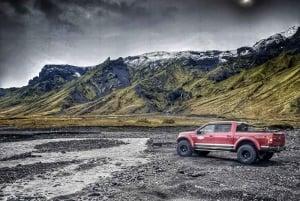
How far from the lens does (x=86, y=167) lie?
23.7 metres

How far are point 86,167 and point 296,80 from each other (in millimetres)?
197136

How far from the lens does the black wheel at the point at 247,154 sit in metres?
21.7

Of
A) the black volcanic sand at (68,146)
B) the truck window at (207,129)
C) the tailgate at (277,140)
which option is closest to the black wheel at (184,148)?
the truck window at (207,129)

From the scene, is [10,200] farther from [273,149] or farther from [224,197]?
[273,149]

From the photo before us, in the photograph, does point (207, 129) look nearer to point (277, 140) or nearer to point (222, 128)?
point (222, 128)

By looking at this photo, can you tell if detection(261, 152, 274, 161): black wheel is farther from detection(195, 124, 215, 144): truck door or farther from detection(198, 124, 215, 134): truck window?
detection(198, 124, 215, 134): truck window

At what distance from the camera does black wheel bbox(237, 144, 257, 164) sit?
853 inches

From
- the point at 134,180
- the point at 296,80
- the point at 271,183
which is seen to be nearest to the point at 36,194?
the point at 134,180

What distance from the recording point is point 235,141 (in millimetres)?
22656

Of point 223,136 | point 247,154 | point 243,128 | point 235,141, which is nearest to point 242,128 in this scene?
point 243,128

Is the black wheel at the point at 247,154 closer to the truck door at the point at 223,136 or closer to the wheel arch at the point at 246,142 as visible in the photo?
the wheel arch at the point at 246,142

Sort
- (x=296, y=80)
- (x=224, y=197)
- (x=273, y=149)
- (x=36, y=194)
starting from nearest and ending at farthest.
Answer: (x=224, y=197)
(x=36, y=194)
(x=273, y=149)
(x=296, y=80)

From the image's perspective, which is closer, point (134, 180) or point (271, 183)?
point (271, 183)

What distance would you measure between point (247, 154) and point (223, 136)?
2071mm
